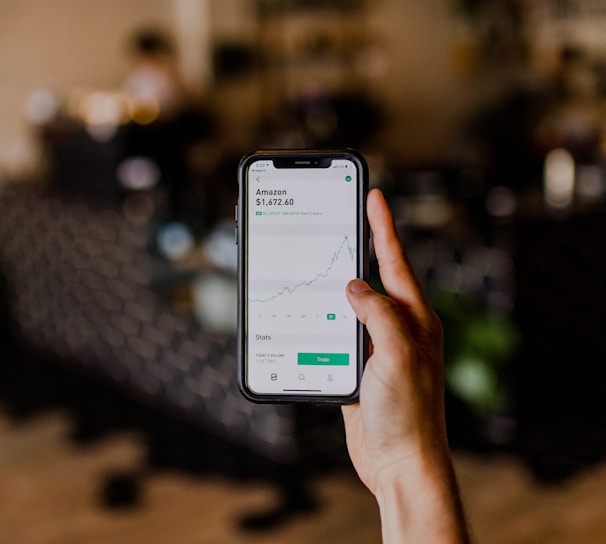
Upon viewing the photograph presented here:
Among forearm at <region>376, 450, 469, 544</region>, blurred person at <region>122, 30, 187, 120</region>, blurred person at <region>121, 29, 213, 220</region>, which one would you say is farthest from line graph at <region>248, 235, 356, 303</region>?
blurred person at <region>122, 30, 187, 120</region>

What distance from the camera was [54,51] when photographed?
181 inches

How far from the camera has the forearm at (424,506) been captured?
716 mm

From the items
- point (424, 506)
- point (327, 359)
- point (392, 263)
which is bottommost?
point (424, 506)

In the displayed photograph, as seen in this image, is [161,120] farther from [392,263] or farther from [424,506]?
[424,506]

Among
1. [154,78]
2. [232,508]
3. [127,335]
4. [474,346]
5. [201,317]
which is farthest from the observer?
Answer: [154,78]

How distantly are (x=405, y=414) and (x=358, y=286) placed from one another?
132 mm

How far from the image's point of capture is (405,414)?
734 millimetres

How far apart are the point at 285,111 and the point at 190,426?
329cm

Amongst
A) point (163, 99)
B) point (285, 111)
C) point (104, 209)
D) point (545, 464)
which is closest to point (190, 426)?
point (104, 209)

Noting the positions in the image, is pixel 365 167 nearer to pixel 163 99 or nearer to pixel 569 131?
pixel 569 131

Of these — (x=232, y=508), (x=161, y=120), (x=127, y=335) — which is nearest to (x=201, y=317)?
(x=127, y=335)

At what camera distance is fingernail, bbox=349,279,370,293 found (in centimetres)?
76

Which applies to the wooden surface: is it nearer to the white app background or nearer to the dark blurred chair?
the dark blurred chair

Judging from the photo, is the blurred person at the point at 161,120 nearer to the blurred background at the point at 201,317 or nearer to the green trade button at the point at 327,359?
the blurred background at the point at 201,317
